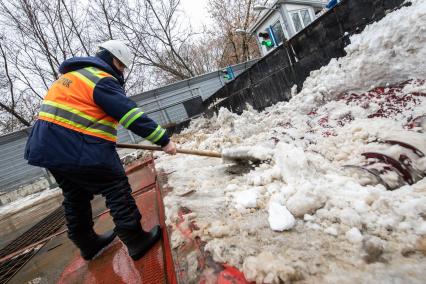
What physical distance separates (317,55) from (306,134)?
5.33 feet

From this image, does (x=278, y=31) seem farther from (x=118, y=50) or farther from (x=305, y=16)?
(x=118, y=50)

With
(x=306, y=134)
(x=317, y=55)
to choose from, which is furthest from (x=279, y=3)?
(x=306, y=134)

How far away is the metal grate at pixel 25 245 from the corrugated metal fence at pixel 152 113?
21.6ft

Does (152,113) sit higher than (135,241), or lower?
higher

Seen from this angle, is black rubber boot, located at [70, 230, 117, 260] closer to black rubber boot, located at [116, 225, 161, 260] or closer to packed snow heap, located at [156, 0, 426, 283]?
black rubber boot, located at [116, 225, 161, 260]

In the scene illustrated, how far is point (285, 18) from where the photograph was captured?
1411 centimetres

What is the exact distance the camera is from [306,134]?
3.04m

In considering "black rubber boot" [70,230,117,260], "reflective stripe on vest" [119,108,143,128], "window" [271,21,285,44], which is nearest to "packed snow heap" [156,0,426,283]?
"black rubber boot" [70,230,117,260]

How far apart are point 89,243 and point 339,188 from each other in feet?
5.78

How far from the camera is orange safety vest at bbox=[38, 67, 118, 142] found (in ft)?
5.62

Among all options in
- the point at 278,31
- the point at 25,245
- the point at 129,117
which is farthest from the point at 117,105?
the point at 278,31

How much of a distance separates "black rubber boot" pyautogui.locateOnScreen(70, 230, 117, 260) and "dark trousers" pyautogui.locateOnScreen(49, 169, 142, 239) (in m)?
0.04

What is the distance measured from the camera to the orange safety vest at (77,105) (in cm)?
171

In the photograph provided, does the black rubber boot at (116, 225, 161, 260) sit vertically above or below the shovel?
below
